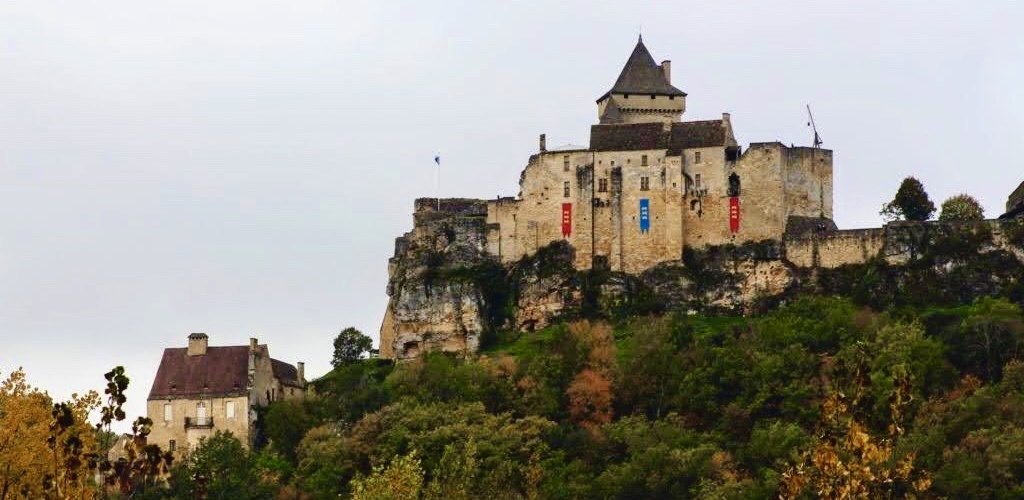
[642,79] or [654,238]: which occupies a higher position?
[642,79]

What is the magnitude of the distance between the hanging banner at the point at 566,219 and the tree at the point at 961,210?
17.4 m

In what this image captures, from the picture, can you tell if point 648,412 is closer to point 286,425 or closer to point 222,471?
point 286,425

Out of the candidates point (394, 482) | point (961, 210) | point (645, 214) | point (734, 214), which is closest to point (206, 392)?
point (394, 482)

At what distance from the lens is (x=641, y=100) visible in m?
90.6

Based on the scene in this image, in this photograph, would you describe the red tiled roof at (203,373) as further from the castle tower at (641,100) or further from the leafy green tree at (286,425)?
the castle tower at (641,100)

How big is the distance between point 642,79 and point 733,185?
10530mm

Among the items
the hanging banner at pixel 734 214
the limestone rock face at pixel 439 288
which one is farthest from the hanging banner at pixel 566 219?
the hanging banner at pixel 734 214

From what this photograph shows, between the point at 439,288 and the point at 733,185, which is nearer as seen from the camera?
the point at 733,185

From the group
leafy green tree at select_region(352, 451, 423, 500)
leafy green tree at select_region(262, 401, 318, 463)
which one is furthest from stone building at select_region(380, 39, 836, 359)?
leafy green tree at select_region(352, 451, 423, 500)

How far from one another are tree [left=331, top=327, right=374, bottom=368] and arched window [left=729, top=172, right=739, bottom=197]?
20294mm

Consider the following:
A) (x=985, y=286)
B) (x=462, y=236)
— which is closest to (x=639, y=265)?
(x=462, y=236)

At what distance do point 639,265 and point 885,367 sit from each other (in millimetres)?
13779

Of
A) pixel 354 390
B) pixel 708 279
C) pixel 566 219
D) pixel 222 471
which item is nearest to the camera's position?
pixel 222 471

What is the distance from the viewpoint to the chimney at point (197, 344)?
81938mm
